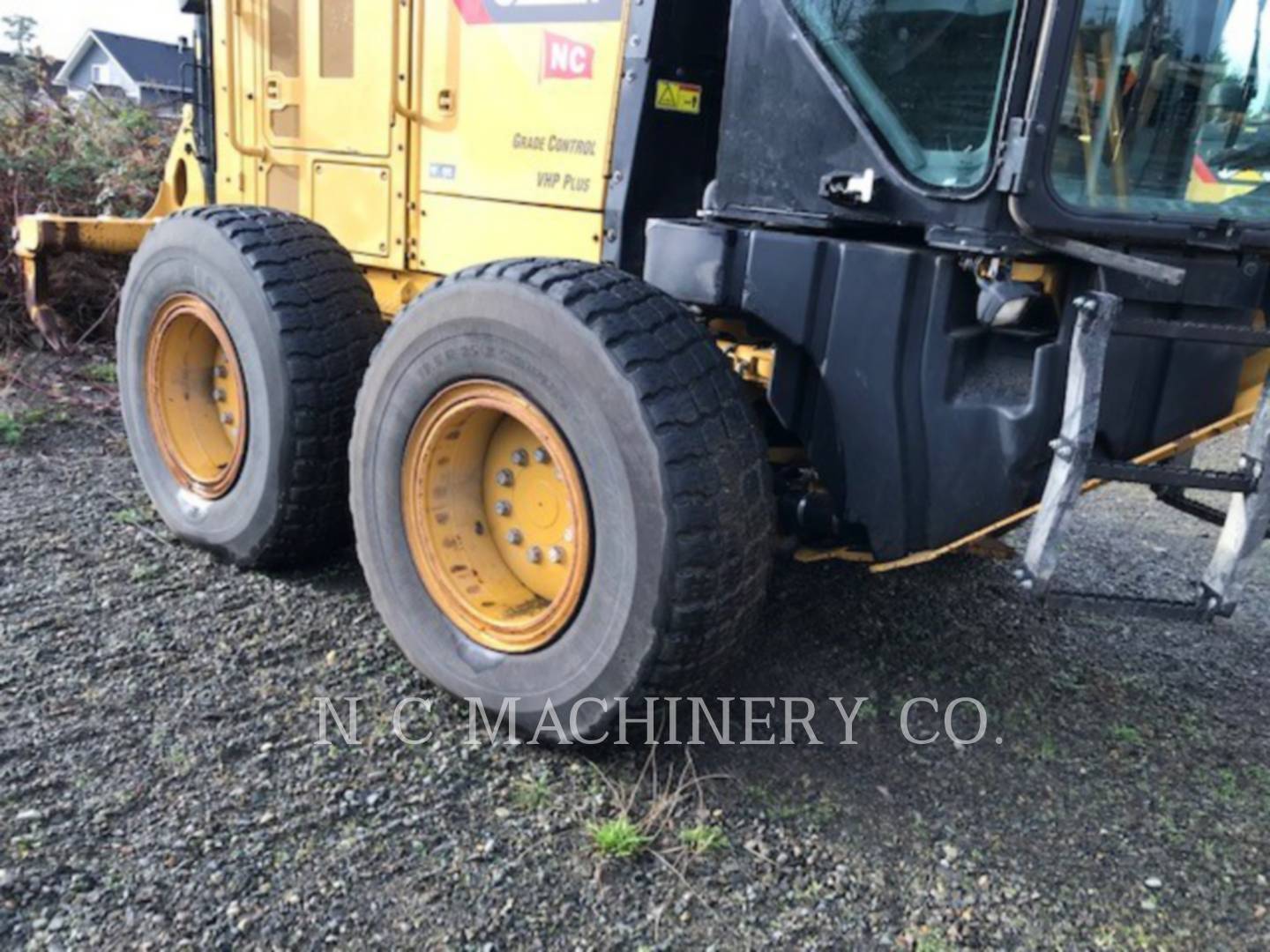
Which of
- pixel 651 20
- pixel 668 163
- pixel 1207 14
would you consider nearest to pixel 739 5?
pixel 651 20

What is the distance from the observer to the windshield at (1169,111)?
2355 mm

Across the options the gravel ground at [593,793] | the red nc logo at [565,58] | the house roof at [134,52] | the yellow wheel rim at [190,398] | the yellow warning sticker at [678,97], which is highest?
the house roof at [134,52]

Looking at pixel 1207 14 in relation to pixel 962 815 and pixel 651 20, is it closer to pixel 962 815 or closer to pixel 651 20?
pixel 651 20

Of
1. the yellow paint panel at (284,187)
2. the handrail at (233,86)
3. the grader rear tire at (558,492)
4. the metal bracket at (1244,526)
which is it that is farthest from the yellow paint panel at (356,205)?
the metal bracket at (1244,526)

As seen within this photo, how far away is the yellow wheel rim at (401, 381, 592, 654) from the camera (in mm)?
2930

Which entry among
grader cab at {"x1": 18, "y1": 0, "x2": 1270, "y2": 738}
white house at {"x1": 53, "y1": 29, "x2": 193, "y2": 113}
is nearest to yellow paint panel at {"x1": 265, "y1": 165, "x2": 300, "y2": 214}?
grader cab at {"x1": 18, "y1": 0, "x2": 1270, "y2": 738}

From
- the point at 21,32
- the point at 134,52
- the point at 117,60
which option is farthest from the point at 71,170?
the point at 134,52

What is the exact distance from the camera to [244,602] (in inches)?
141

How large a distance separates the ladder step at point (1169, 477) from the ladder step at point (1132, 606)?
0.27m

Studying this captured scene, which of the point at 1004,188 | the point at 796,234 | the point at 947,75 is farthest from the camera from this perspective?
the point at 796,234

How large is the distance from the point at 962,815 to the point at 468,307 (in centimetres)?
171

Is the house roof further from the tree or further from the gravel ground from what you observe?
the gravel ground

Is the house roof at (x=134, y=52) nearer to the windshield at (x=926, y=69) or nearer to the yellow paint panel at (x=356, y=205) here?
the yellow paint panel at (x=356, y=205)

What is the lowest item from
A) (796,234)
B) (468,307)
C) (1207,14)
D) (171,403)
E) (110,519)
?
(110,519)
